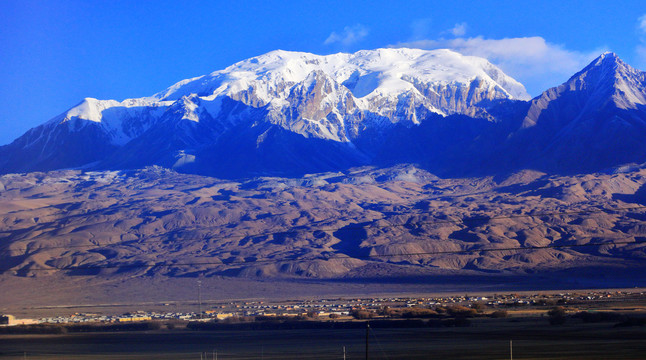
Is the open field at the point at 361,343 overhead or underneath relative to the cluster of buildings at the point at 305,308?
underneath

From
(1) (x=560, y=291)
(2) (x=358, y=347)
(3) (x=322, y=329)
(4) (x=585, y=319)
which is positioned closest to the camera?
(2) (x=358, y=347)

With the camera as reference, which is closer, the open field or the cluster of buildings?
the open field

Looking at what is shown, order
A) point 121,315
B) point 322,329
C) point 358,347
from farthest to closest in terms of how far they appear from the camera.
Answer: point 121,315 → point 322,329 → point 358,347

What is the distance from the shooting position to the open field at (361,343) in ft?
200

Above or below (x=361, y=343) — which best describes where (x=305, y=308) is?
above

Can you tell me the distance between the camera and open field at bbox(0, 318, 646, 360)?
200 ft

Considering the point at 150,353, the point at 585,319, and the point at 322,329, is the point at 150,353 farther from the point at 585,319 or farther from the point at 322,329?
the point at 585,319

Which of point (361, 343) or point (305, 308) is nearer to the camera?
point (361, 343)

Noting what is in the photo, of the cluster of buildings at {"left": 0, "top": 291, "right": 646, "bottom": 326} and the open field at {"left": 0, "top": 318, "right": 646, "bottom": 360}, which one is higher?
the cluster of buildings at {"left": 0, "top": 291, "right": 646, "bottom": 326}

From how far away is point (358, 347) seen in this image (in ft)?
226

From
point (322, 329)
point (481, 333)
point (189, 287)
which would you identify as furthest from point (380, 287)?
point (481, 333)

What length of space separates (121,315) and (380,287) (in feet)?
210

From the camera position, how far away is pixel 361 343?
71.9 m

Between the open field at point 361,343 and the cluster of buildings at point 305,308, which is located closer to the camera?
the open field at point 361,343
